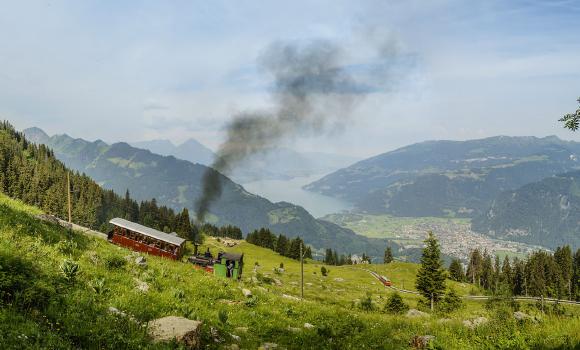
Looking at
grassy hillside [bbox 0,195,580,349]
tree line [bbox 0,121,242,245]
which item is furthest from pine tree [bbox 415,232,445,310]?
tree line [bbox 0,121,242,245]

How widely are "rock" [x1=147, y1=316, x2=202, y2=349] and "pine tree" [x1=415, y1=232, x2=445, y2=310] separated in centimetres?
6247

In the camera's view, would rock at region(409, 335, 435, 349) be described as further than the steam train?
No

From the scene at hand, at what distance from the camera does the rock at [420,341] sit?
15242mm

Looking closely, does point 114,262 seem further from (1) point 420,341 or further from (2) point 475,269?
(2) point 475,269

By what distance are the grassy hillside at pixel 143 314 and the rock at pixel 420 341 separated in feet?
1.32

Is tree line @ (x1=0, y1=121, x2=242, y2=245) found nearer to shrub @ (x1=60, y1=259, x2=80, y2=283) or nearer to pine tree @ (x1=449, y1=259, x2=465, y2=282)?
shrub @ (x1=60, y1=259, x2=80, y2=283)

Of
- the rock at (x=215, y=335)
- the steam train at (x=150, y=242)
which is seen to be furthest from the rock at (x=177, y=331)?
the steam train at (x=150, y=242)

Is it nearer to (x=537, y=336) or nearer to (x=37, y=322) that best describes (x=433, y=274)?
(x=537, y=336)

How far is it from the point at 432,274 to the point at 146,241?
49936 mm

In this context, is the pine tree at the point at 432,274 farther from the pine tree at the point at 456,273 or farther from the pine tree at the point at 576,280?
the pine tree at the point at 576,280

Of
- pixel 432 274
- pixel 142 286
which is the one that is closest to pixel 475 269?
pixel 432 274

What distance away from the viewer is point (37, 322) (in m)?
9.92

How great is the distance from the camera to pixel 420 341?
51.1ft

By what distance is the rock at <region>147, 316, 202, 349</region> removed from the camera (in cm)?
1141
